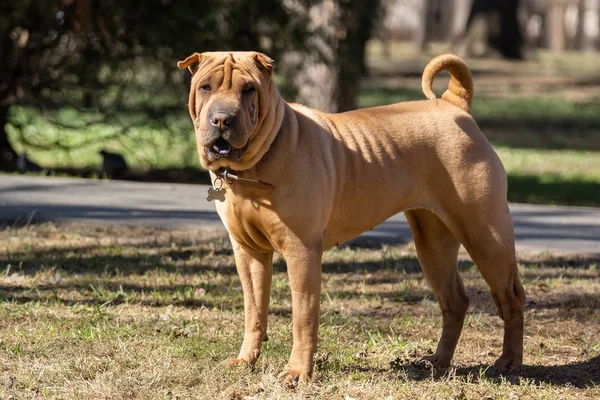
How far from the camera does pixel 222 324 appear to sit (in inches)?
232

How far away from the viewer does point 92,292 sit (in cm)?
656

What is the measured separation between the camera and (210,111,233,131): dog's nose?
4.27 meters

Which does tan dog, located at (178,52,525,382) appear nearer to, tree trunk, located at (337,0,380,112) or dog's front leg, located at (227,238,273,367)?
dog's front leg, located at (227,238,273,367)

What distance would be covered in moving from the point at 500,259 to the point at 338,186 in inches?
37.3

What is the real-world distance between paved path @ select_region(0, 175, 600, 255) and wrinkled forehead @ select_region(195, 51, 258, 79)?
4137 millimetres

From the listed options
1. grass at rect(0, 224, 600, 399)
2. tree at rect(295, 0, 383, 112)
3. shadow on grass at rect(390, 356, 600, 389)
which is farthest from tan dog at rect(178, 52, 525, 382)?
tree at rect(295, 0, 383, 112)

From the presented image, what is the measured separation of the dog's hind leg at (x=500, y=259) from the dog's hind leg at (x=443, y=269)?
265 mm

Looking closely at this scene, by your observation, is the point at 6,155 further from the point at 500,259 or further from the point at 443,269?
the point at 500,259

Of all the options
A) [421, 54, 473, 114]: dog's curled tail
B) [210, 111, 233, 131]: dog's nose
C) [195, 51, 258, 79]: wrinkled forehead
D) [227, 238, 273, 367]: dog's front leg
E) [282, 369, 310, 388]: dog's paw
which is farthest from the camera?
[421, 54, 473, 114]: dog's curled tail

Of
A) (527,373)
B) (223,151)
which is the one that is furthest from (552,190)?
(223,151)

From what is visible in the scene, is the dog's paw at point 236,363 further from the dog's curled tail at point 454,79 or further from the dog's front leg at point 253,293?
the dog's curled tail at point 454,79

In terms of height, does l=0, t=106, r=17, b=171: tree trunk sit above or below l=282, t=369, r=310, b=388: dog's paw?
below

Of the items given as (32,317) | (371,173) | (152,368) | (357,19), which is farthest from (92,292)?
(357,19)

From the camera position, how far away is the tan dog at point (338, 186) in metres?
4.48
